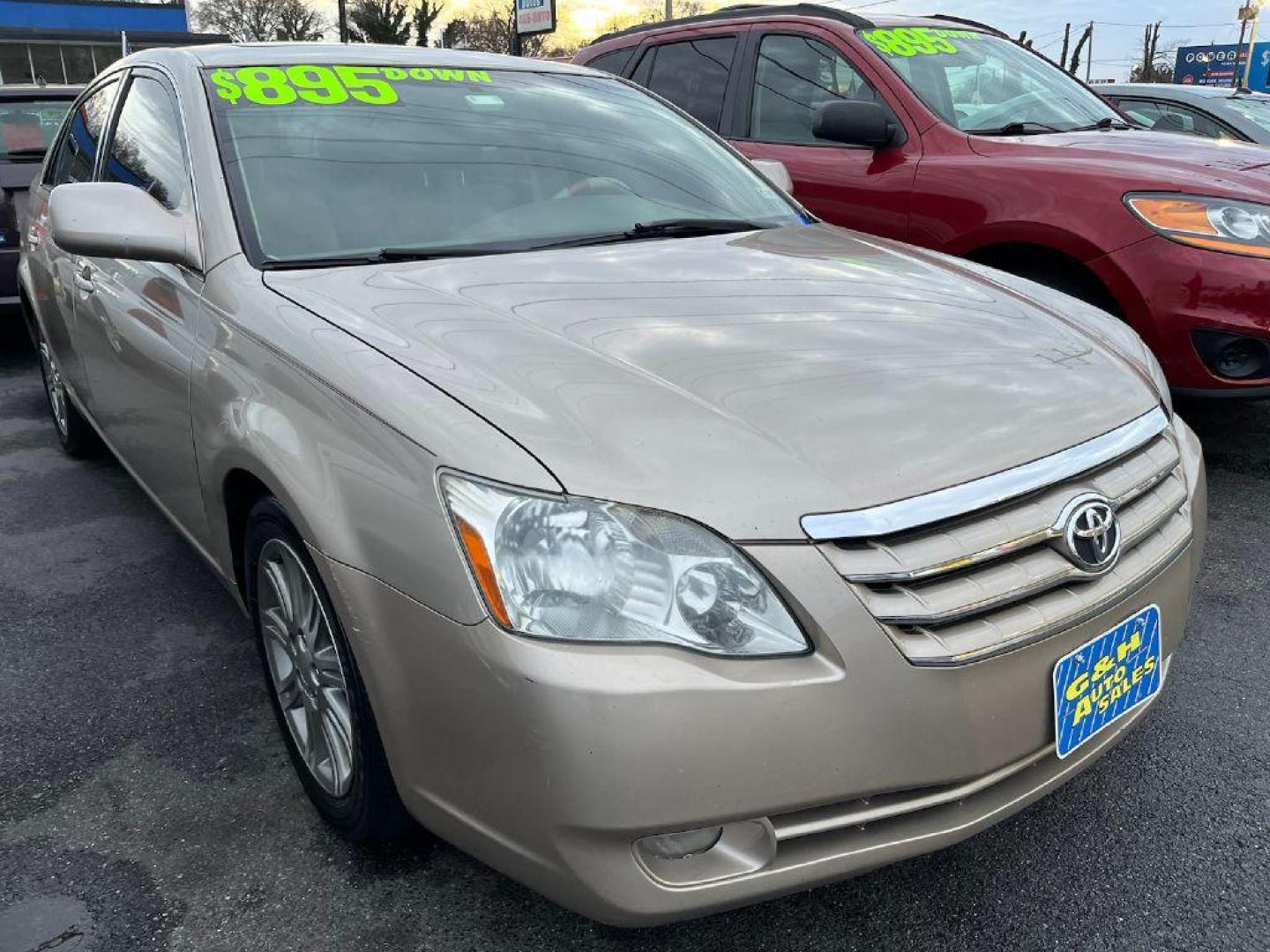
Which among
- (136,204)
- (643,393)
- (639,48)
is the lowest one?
(643,393)

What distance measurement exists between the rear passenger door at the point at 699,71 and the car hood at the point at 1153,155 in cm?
139

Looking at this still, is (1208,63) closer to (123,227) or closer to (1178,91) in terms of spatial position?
(1178,91)

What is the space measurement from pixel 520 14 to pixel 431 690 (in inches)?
783

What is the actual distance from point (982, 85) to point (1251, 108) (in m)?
3.51

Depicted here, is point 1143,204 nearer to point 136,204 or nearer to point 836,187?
point 836,187

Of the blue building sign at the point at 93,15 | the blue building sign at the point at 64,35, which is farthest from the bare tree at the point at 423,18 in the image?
the blue building sign at the point at 64,35

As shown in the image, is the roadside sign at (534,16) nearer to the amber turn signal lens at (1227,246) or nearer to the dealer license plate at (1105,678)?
the amber turn signal lens at (1227,246)

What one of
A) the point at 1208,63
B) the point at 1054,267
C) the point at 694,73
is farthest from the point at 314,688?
the point at 1208,63

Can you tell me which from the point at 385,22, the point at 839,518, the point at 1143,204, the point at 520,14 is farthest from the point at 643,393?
the point at 385,22

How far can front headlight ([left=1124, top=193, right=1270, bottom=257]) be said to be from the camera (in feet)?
11.2

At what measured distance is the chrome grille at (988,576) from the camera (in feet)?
4.64

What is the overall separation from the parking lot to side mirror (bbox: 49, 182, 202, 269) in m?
1.05

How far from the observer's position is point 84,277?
308cm

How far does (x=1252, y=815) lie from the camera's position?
6.63ft
